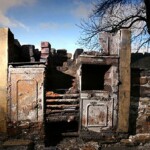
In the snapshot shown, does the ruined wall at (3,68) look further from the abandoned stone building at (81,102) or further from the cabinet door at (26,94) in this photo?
the cabinet door at (26,94)

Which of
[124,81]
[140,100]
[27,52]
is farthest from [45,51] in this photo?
[140,100]

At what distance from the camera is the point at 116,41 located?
6254 mm

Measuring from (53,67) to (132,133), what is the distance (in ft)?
10.7

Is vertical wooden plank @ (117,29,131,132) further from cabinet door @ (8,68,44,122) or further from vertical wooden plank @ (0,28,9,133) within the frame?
vertical wooden plank @ (0,28,9,133)

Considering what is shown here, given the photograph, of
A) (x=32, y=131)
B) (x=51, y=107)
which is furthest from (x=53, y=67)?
(x=32, y=131)

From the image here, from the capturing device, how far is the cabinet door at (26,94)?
5.84m

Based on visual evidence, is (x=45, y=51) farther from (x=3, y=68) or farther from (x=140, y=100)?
(x=140, y=100)

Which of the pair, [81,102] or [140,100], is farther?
[140,100]

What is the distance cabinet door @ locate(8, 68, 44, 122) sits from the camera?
584cm

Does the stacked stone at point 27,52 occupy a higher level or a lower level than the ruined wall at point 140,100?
higher

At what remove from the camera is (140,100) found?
630cm

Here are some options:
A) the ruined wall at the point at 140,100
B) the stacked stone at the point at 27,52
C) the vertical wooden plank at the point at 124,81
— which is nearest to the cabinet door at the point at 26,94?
the stacked stone at the point at 27,52

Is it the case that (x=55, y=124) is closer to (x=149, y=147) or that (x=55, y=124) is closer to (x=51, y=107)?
(x=51, y=107)

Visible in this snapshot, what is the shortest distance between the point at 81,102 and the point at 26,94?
1.40m
